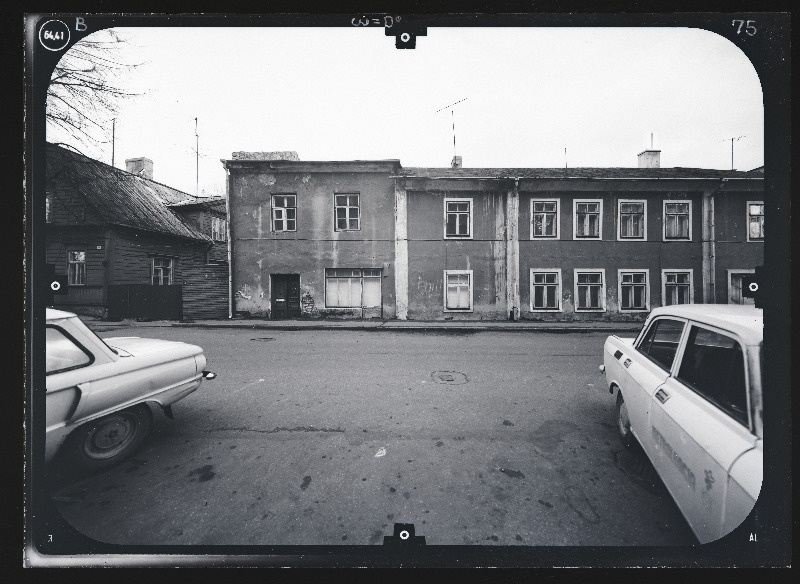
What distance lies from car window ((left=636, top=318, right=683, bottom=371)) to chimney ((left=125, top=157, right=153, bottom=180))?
4.26 meters

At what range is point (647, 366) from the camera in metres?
2.04

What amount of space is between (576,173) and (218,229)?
400 cm

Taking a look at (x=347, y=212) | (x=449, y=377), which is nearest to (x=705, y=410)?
(x=449, y=377)

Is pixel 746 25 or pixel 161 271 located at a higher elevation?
pixel 746 25

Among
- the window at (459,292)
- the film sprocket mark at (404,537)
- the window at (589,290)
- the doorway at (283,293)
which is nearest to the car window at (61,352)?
the doorway at (283,293)

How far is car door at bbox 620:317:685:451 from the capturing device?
1.86 meters

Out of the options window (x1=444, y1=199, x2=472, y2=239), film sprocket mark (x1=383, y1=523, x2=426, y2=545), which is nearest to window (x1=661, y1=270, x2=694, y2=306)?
window (x1=444, y1=199, x2=472, y2=239)

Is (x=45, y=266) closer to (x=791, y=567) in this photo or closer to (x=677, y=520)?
(x=677, y=520)

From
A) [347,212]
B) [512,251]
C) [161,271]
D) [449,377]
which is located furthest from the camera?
[347,212]

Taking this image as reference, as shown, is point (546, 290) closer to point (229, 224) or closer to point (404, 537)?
point (404, 537)

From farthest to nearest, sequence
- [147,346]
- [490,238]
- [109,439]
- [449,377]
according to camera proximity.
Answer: [449,377] < [490,238] < [147,346] < [109,439]

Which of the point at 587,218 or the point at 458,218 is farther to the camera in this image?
the point at 458,218

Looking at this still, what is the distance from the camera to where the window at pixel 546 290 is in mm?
2740

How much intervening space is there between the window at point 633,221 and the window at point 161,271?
13.9ft
